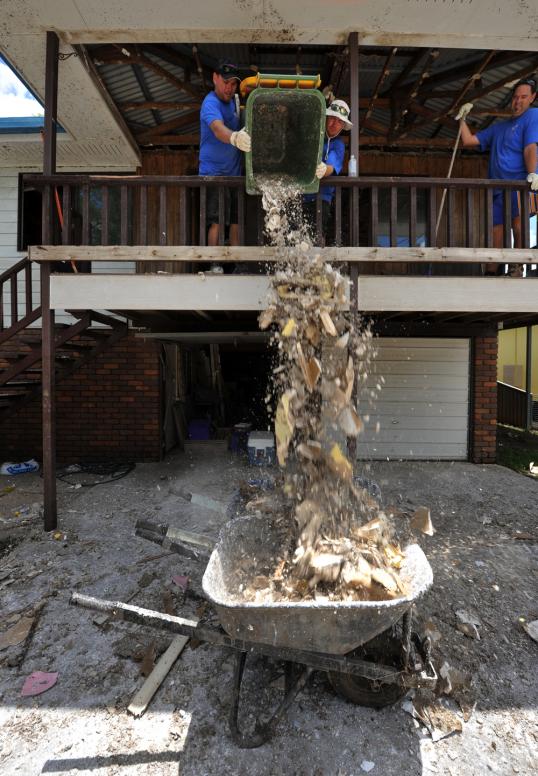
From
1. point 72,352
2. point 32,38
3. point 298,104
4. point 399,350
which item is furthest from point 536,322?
point 32,38

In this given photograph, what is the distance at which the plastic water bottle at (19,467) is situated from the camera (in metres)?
6.34

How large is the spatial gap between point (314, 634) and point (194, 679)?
108cm

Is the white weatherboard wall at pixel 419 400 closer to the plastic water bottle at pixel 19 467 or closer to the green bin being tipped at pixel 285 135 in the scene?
the green bin being tipped at pixel 285 135

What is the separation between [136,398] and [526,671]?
594 cm

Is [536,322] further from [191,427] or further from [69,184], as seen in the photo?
[69,184]

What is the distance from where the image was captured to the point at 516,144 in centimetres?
454

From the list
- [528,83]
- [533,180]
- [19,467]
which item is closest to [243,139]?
[533,180]

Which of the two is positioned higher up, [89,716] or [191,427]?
Answer: [191,427]

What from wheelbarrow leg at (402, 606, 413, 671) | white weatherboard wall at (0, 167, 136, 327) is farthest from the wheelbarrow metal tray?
white weatherboard wall at (0, 167, 136, 327)

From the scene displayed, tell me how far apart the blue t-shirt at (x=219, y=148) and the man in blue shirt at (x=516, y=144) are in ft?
8.21

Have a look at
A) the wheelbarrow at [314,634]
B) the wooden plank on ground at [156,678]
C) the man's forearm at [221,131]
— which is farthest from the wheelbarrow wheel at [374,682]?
the man's forearm at [221,131]

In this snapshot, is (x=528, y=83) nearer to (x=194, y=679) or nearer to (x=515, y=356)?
(x=194, y=679)

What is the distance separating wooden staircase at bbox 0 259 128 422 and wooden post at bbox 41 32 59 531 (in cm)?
29

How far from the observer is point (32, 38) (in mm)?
4242
